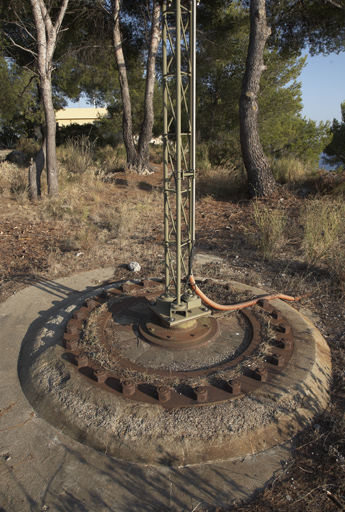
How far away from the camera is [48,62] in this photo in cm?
820

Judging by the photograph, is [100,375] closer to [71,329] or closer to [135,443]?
[135,443]

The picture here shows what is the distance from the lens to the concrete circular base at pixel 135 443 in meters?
1.92

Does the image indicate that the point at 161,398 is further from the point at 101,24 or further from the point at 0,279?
the point at 101,24

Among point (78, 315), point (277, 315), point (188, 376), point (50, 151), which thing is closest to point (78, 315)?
point (78, 315)

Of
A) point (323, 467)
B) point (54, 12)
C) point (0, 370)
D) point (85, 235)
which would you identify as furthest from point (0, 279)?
point (54, 12)

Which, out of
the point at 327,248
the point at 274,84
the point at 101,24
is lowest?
the point at 327,248

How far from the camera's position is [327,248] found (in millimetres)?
4836

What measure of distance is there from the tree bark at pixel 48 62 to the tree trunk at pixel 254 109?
4.43 m

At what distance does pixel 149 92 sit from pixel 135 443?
35.7 ft

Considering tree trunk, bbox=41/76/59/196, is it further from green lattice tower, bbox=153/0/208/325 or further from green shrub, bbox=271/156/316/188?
green lattice tower, bbox=153/0/208/325

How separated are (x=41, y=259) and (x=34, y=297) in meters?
1.26

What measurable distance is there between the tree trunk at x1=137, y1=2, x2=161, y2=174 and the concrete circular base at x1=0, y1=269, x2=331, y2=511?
9714 mm

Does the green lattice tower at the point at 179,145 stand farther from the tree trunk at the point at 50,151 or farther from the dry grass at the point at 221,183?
the tree trunk at the point at 50,151

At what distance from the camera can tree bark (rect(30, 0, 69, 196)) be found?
7895 millimetres
